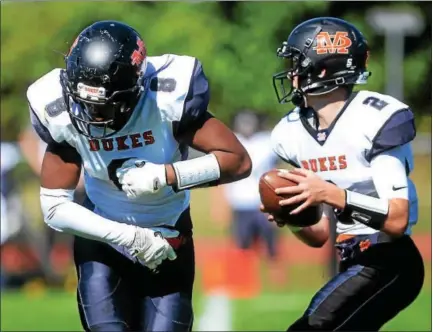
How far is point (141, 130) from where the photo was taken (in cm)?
431

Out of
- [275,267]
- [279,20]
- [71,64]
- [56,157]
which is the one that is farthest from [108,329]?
[279,20]

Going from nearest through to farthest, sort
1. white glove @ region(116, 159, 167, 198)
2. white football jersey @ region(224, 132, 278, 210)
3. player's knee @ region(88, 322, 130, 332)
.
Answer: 1. white glove @ region(116, 159, 167, 198)
2. player's knee @ region(88, 322, 130, 332)
3. white football jersey @ region(224, 132, 278, 210)

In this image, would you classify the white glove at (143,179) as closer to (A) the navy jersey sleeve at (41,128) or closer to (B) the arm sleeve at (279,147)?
(A) the navy jersey sleeve at (41,128)

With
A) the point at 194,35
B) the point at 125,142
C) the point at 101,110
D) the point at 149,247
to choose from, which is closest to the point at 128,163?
the point at 125,142

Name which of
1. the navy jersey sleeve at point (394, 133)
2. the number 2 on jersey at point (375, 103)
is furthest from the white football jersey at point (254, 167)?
the navy jersey sleeve at point (394, 133)

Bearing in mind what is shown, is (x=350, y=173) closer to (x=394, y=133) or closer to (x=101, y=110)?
(x=394, y=133)

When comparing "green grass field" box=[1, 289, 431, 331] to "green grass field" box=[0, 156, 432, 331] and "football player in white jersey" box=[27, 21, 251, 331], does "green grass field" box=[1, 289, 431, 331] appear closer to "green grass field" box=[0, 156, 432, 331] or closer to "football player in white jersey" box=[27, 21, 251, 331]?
"green grass field" box=[0, 156, 432, 331]

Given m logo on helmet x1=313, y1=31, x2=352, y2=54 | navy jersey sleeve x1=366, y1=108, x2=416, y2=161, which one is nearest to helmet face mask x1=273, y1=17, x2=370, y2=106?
m logo on helmet x1=313, y1=31, x2=352, y2=54

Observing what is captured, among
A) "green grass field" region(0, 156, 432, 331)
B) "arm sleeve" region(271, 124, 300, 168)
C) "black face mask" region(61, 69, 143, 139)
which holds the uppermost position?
"black face mask" region(61, 69, 143, 139)

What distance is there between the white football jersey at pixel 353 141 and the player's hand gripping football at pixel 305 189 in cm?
28

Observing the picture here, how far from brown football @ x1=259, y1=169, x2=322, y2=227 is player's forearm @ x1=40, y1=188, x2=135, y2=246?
0.56 metres

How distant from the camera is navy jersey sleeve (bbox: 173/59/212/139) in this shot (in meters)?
4.26

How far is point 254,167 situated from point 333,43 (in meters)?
6.12

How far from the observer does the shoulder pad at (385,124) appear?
433 centimetres
